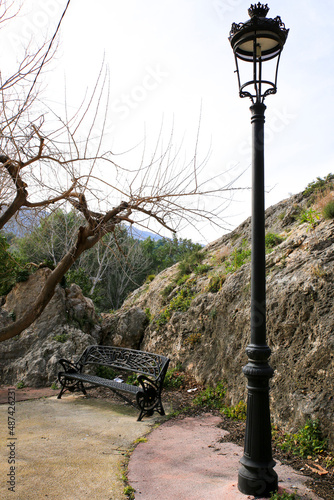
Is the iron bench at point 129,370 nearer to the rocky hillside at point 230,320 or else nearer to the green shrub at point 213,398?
the green shrub at point 213,398

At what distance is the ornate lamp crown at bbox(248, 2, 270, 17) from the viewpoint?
11.1ft

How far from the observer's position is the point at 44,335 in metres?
8.62

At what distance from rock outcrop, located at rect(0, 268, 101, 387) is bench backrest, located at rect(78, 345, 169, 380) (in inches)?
41.9

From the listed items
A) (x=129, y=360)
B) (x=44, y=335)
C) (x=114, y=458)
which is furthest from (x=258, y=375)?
(x=44, y=335)

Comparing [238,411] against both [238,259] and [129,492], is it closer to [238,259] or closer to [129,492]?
[129,492]

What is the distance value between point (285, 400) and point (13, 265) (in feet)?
24.7

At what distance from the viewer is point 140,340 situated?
939 cm

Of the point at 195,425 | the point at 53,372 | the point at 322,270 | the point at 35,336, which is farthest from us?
the point at 35,336

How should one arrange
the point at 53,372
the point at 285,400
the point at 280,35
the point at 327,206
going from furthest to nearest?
the point at 53,372
the point at 327,206
the point at 285,400
the point at 280,35

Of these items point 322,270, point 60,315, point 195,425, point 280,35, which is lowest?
point 195,425

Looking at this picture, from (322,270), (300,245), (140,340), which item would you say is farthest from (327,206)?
(140,340)

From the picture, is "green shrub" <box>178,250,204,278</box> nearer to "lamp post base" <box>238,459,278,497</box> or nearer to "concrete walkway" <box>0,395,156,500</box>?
"concrete walkway" <box>0,395,156,500</box>

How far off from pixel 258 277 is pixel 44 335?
6.68 m

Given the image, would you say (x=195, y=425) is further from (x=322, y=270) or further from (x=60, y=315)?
(x=60, y=315)
